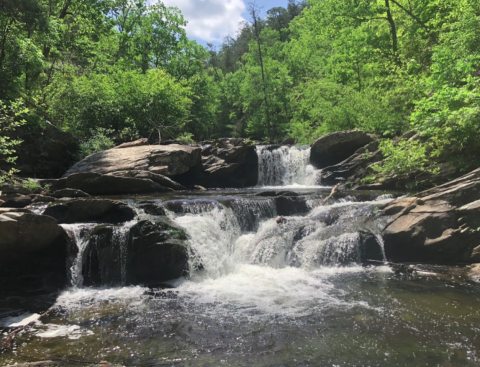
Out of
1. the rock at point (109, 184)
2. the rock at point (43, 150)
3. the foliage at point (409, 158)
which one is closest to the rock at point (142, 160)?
the rock at point (109, 184)

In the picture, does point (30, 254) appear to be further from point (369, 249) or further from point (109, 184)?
point (369, 249)

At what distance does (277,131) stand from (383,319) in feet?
98.6

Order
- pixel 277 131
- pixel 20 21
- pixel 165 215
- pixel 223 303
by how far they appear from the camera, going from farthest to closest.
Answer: pixel 277 131
pixel 20 21
pixel 165 215
pixel 223 303

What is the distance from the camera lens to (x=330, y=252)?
26.8 ft

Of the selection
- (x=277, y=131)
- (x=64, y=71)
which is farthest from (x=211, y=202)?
(x=277, y=131)

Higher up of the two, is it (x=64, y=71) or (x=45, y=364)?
(x=64, y=71)

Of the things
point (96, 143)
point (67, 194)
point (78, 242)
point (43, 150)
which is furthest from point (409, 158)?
point (43, 150)

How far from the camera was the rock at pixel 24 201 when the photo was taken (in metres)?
8.71

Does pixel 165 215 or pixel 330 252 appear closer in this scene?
pixel 330 252

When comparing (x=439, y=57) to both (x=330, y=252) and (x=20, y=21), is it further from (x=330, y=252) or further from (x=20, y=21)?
(x=20, y=21)

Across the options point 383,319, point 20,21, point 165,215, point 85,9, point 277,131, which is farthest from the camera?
point 277,131

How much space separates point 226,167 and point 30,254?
37.0ft

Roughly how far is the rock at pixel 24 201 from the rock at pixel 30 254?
223cm

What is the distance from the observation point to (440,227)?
762 cm
